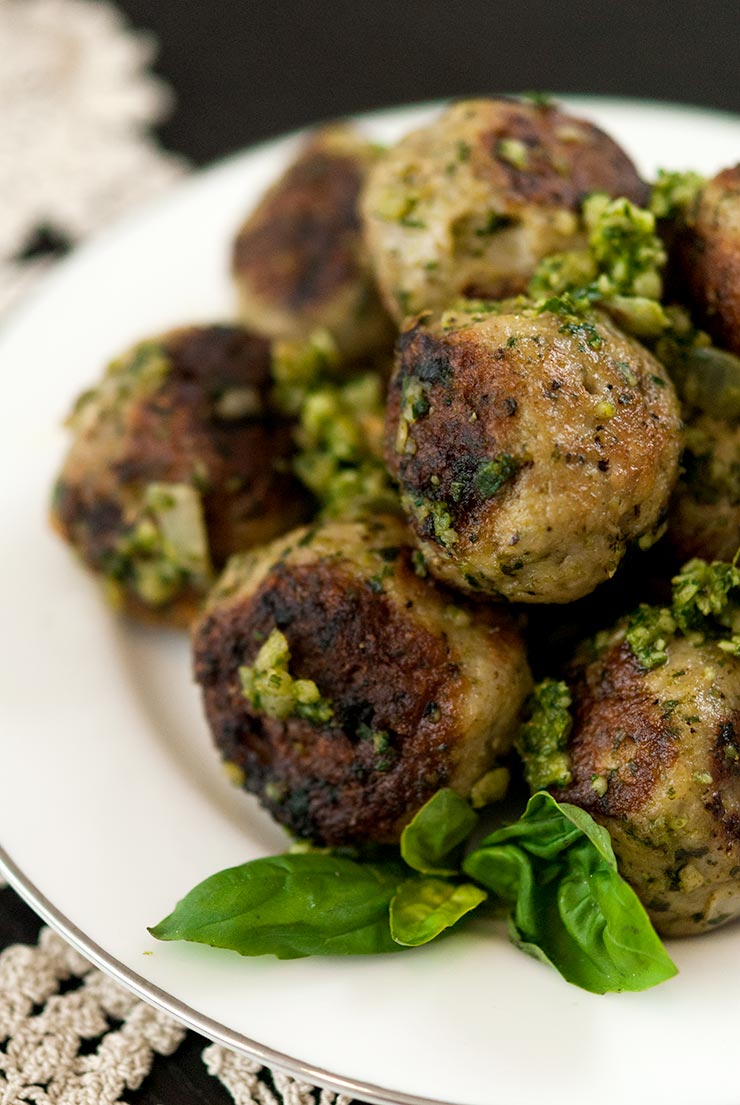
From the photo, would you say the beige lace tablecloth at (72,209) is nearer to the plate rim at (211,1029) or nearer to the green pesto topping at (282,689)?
the plate rim at (211,1029)

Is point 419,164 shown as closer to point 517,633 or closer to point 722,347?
point 722,347

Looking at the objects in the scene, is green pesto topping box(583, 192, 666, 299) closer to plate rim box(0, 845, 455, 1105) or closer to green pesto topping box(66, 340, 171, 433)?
green pesto topping box(66, 340, 171, 433)

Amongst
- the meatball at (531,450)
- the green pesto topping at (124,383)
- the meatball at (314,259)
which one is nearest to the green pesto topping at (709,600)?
the meatball at (531,450)

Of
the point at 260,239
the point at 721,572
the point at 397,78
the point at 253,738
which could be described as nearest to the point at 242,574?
the point at 253,738

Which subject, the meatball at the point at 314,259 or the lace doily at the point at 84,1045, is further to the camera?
the meatball at the point at 314,259

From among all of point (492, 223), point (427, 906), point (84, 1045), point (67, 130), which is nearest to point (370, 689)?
point (427, 906)

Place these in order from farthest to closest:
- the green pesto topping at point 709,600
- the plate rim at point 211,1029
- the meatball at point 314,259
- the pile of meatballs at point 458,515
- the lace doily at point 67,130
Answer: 1. the lace doily at point 67,130
2. the meatball at point 314,259
3. the green pesto topping at point 709,600
4. the pile of meatballs at point 458,515
5. the plate rim at point 211,1029
